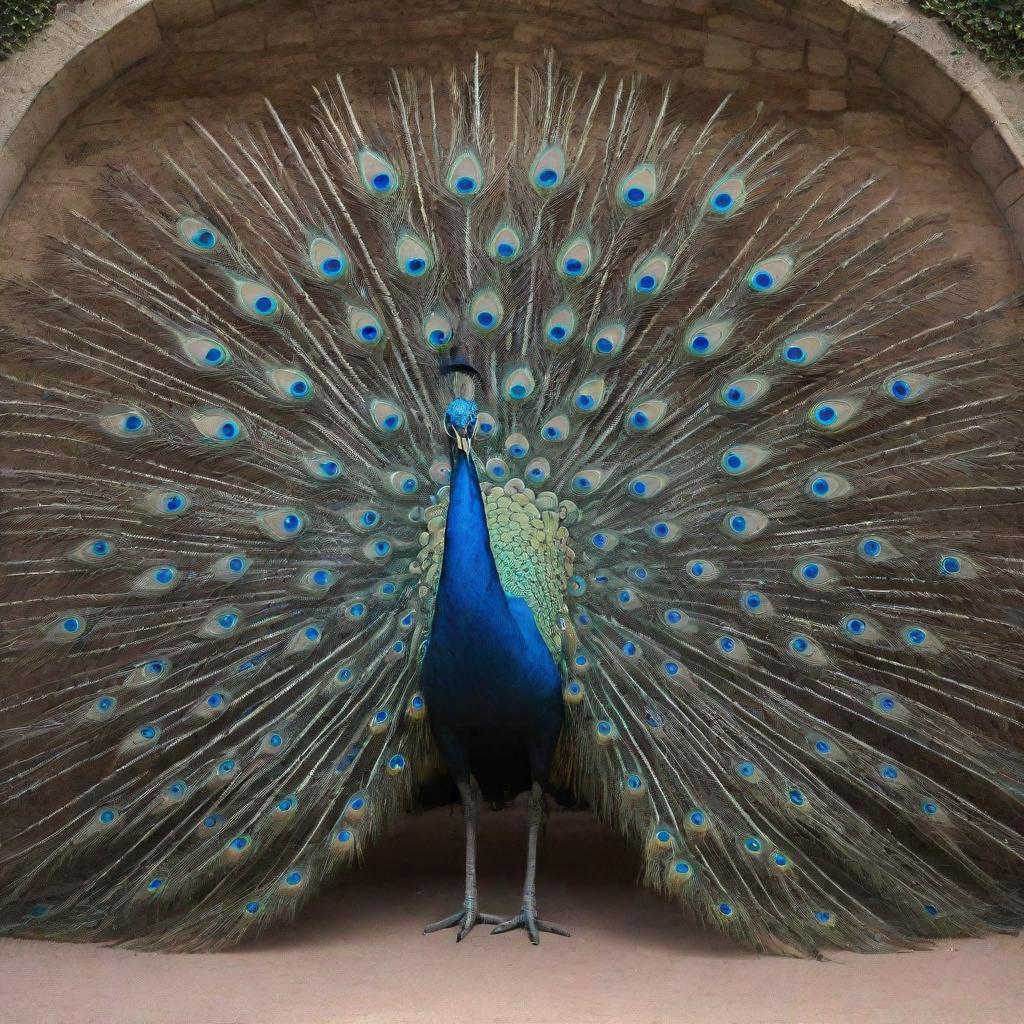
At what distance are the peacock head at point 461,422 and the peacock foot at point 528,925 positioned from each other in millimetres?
1162

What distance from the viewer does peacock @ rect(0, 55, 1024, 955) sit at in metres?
3.22

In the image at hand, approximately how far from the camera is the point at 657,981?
3037 millimetres

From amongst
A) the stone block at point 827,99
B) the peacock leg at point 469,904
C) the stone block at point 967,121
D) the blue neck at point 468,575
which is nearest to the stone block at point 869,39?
the stone block at point 827,99

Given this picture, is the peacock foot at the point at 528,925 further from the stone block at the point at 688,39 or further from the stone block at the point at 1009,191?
the stone block at the point at 688,39

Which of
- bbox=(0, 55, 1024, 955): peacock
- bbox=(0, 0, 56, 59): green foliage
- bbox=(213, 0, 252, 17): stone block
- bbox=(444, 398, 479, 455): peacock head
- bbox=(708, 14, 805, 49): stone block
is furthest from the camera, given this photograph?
bbox=(708, 14, 805, 49): stone block

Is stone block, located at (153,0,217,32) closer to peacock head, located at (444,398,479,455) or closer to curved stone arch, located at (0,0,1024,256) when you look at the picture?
curved stone arch, located at (0,0,1024,256)

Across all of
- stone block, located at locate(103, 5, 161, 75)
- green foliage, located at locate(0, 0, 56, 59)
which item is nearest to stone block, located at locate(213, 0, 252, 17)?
stone block, located at locate(103, 5, 161, 75)

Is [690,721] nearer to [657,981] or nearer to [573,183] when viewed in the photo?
[657,981]

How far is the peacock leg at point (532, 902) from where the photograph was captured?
3.31 meters

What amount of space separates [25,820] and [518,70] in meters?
2.56

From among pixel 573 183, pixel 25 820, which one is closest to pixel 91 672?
pixel 25 820

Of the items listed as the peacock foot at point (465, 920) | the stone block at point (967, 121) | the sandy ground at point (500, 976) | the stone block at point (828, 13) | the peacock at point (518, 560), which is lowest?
the sandy ground at point (500, 976)

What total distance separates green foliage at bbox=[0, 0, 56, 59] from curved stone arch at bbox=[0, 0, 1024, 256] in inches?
1.2

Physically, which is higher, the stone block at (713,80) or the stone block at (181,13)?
the stone block at (181,13)
